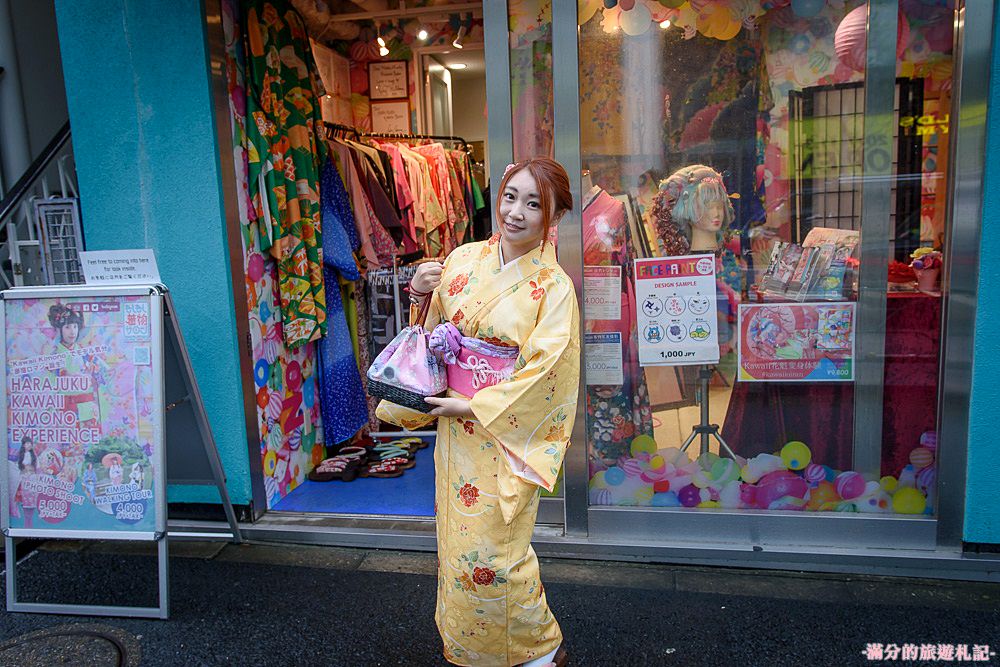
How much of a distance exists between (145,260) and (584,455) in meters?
2.22

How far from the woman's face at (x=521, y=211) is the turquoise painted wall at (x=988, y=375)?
202 centimetres

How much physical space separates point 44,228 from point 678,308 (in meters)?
3.46

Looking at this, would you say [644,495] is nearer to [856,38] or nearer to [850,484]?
[850,484]

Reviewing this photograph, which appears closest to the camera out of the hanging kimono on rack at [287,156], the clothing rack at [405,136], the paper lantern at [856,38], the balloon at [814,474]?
the paper lantern at [856,38]

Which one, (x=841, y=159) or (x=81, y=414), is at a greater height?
(x=841, y=159)

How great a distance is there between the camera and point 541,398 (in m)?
2.11

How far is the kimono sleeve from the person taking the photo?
6.79ft

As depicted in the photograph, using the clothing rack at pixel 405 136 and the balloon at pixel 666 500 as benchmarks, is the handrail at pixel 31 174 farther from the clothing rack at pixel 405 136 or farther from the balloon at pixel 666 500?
the balloon at pixel 666 500

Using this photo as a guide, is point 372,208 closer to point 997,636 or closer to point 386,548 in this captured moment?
point 386,548

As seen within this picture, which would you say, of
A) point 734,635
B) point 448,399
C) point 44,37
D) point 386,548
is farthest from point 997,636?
point 44,37

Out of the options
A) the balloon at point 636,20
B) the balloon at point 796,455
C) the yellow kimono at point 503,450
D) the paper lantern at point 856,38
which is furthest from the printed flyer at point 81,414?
the paper lantern at point 856,38

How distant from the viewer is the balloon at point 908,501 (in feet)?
10.5

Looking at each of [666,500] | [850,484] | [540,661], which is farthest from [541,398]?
[850,484]

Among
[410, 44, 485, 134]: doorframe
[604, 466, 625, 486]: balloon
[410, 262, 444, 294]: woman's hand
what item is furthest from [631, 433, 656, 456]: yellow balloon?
[410, 44, 485, 134]: doorframe
